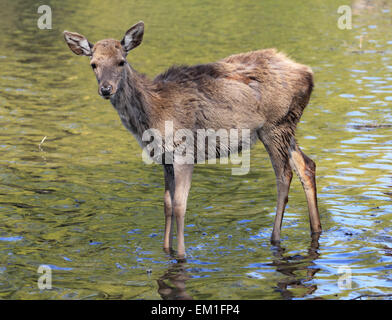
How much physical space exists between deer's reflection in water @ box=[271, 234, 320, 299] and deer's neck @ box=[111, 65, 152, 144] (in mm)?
2175

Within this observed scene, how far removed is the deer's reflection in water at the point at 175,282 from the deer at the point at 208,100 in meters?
0.35

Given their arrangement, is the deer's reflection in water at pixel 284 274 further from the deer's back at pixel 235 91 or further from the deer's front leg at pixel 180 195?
the deer's back at pixel 235 91

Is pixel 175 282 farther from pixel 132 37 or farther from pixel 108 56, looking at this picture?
pixel 132 37

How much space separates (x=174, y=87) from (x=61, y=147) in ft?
16.8

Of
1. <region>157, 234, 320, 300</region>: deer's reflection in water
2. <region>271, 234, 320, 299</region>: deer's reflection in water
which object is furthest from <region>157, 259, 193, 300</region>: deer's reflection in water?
<region>271, 234, 320, 299</region>: deer's reflection in water

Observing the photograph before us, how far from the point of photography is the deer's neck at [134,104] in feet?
28.4

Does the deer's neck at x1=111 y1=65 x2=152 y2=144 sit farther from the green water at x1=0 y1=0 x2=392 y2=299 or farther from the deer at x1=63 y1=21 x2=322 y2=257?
the green water at x1=0 y1=0 x2=392 y2=299

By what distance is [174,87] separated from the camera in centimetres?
911

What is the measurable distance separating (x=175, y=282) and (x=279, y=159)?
7.96 ft

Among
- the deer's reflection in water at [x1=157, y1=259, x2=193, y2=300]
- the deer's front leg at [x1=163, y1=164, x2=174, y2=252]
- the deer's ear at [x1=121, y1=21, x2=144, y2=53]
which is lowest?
the deer's reflection in water at [x1=157, y1=259, x2=193, y2=300]

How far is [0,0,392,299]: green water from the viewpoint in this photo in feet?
26.5

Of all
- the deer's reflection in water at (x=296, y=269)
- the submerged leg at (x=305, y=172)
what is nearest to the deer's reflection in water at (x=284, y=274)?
the deer's reflection in water at (x=296, y=269)
